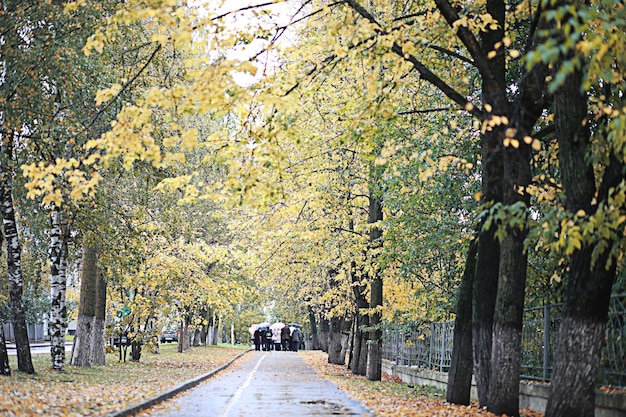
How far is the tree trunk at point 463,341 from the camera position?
15.1 m

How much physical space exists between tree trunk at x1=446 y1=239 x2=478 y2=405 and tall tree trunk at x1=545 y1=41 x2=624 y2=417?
4985 millimetres

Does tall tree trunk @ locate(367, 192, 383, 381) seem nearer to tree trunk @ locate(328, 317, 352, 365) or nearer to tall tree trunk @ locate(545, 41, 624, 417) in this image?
tree trunk @ locate(328, 317, 352, 365)

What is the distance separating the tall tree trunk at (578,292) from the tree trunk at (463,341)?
499cm

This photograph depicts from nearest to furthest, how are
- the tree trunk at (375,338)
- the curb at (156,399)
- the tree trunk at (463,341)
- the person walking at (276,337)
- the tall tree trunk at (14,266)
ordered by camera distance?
the curb at (156,399), the tree trunk at (463,341), the tall tree trunk at (14,266), the tree trunk at (375,338), the person walking at (276,337)

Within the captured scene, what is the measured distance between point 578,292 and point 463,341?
5638mm

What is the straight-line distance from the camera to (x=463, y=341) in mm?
15258

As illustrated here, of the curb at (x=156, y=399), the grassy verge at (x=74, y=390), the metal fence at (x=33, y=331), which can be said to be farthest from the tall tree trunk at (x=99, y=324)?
the metal fence at (x=33, y=331)

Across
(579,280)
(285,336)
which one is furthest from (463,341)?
(285,336)

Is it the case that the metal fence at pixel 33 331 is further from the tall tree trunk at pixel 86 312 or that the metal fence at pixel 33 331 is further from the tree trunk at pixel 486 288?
the tree trunk at pixel 486 288

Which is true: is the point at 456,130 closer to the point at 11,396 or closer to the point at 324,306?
the point at 11,396

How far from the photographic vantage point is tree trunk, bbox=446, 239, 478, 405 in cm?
1507

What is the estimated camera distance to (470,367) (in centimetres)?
1555

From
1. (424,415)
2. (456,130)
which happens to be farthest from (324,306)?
(424,415)

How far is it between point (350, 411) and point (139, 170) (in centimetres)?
921
